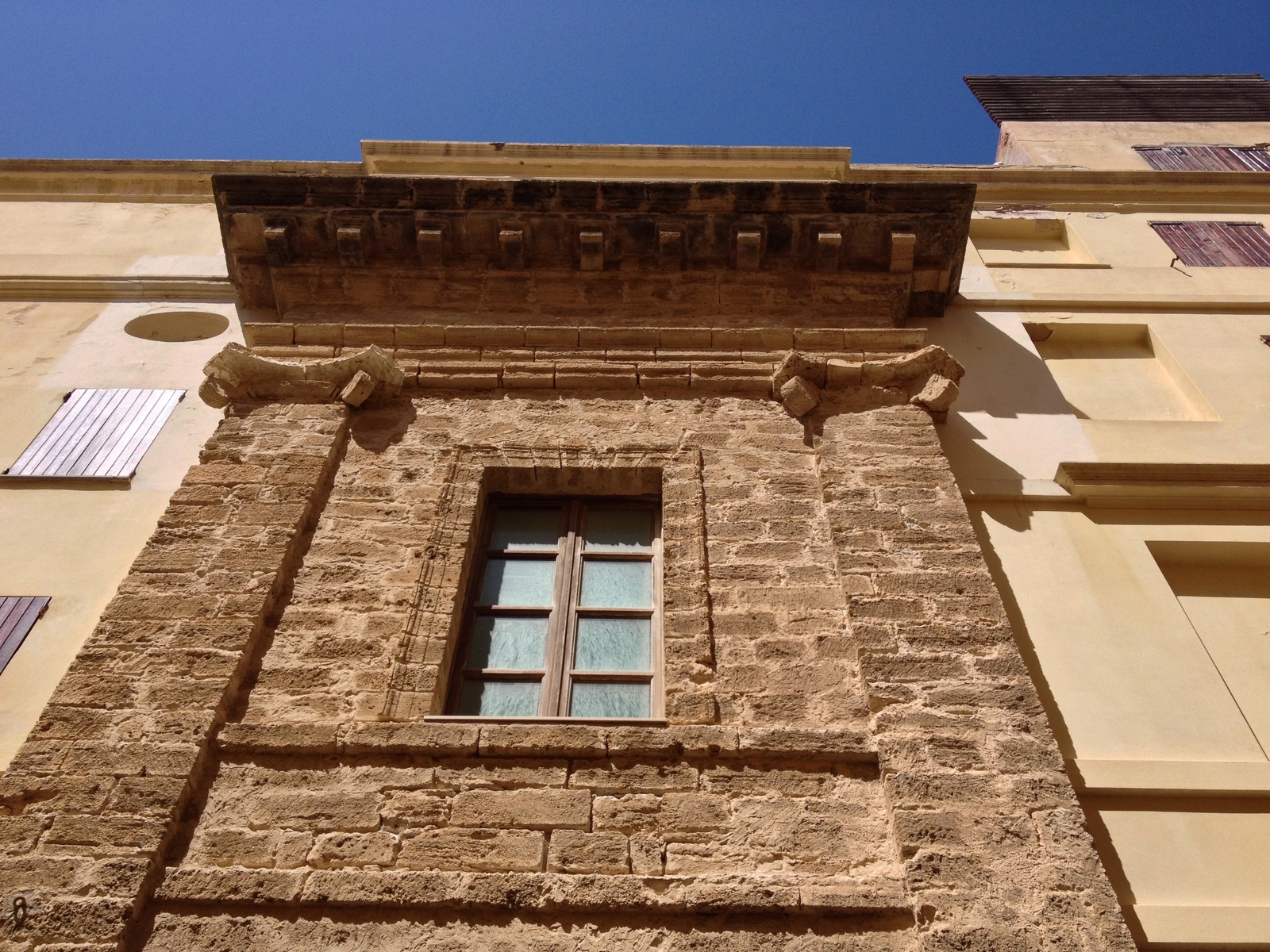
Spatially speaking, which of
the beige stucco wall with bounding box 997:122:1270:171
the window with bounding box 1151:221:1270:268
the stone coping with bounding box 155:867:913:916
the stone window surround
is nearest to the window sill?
the stone window surround

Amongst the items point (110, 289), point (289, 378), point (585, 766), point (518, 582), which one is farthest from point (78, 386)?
point (585, 766)

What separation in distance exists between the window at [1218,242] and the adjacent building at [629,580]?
0.64 ft

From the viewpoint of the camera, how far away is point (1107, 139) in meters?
13.1

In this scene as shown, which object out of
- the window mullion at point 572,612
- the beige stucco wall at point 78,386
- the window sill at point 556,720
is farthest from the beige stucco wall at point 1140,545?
the beige stucco wall at point 78,386

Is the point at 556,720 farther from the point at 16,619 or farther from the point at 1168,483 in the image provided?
the point at 1168,483

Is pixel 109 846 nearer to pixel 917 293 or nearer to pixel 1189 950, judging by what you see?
pixel 1189 950

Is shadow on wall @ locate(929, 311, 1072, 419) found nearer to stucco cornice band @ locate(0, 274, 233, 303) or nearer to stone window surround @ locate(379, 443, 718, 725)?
stone window surround @ locate(379, 443, 718, 725)

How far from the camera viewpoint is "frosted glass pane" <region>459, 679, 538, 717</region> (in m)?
4.53

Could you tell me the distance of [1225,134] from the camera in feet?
43.8

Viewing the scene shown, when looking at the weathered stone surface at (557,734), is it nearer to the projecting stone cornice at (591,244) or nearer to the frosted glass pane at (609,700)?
the frosted glass pane at (609,700)

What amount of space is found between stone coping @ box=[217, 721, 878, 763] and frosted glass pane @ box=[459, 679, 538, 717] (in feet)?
1.38

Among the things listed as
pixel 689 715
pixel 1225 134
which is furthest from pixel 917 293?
pixel 1225 134

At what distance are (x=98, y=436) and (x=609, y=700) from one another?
13.3 feet

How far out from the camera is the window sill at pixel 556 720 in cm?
421
